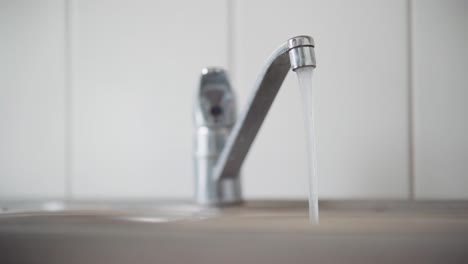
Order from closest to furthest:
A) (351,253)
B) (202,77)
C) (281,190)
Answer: (351,253) → (202,77) → (281,190)

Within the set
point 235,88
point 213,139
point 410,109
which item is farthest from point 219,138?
point 410,109

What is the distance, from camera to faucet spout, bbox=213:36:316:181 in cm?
28

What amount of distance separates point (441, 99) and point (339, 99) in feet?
0.41

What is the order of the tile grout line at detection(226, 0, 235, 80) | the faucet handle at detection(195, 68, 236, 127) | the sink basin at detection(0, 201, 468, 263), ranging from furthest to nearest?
the tile grout line at detection(226, 0, 235, 80)
the faucet handle at detection(195, 68, 236, 127)
the sink basin at detection(0, 201, 468, 263)

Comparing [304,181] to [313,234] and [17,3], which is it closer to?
[313,234]

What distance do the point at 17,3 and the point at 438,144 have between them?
25.0 inches

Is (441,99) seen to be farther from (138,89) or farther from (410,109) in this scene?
(138,89)

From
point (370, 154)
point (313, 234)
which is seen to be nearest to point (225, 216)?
point (313, 234)

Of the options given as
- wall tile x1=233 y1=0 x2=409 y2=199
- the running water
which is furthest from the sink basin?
wall tile x1=233 y1=0 x2=409 y2=199

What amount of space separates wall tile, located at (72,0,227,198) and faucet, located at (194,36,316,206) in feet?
0.35

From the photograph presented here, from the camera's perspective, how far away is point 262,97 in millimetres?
334

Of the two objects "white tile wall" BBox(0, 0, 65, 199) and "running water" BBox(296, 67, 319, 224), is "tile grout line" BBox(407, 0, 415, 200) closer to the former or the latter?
"running water" BBox(296, 67, 319, 224)

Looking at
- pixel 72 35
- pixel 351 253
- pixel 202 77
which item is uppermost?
pixel 72 35

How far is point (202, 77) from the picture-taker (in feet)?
1.26
